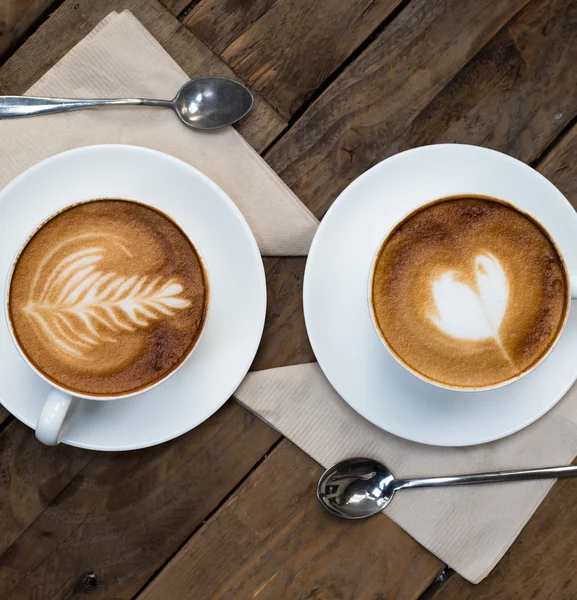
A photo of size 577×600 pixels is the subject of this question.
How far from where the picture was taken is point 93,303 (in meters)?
0.93

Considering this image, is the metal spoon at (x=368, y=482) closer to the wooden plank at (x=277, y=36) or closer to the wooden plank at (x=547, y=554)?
the wooden plank at (x=547, y=554)

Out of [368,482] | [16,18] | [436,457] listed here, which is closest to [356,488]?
[368,482]

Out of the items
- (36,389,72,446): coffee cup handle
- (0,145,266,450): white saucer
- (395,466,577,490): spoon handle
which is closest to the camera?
(36,389,72,446): coffee cup handle

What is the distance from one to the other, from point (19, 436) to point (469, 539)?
2.69 feet

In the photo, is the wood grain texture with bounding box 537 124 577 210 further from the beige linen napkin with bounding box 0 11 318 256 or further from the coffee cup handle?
the coffee cup handle

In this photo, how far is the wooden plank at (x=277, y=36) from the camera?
1.13m

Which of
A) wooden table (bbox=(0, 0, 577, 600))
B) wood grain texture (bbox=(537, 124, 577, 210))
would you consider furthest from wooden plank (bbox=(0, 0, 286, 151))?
wood grain texture (bbox=(537, 124, 577, 210))

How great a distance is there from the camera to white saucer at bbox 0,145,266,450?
0.99 meters

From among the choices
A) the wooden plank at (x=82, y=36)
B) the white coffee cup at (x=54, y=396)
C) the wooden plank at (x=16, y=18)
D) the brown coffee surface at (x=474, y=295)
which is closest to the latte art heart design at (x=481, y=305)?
the brown coffee surface at (x=474, y=295)

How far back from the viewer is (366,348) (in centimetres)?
101

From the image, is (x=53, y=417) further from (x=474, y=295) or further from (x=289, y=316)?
(x=474, y=295)

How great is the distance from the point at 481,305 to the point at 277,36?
0.60 meters

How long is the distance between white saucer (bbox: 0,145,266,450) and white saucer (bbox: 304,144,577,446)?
12 centimetres

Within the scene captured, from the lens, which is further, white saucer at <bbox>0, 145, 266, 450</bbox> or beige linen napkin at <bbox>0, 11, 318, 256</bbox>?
beige linen napkin at <bbox>0, 11, 318, 256</bbox>
